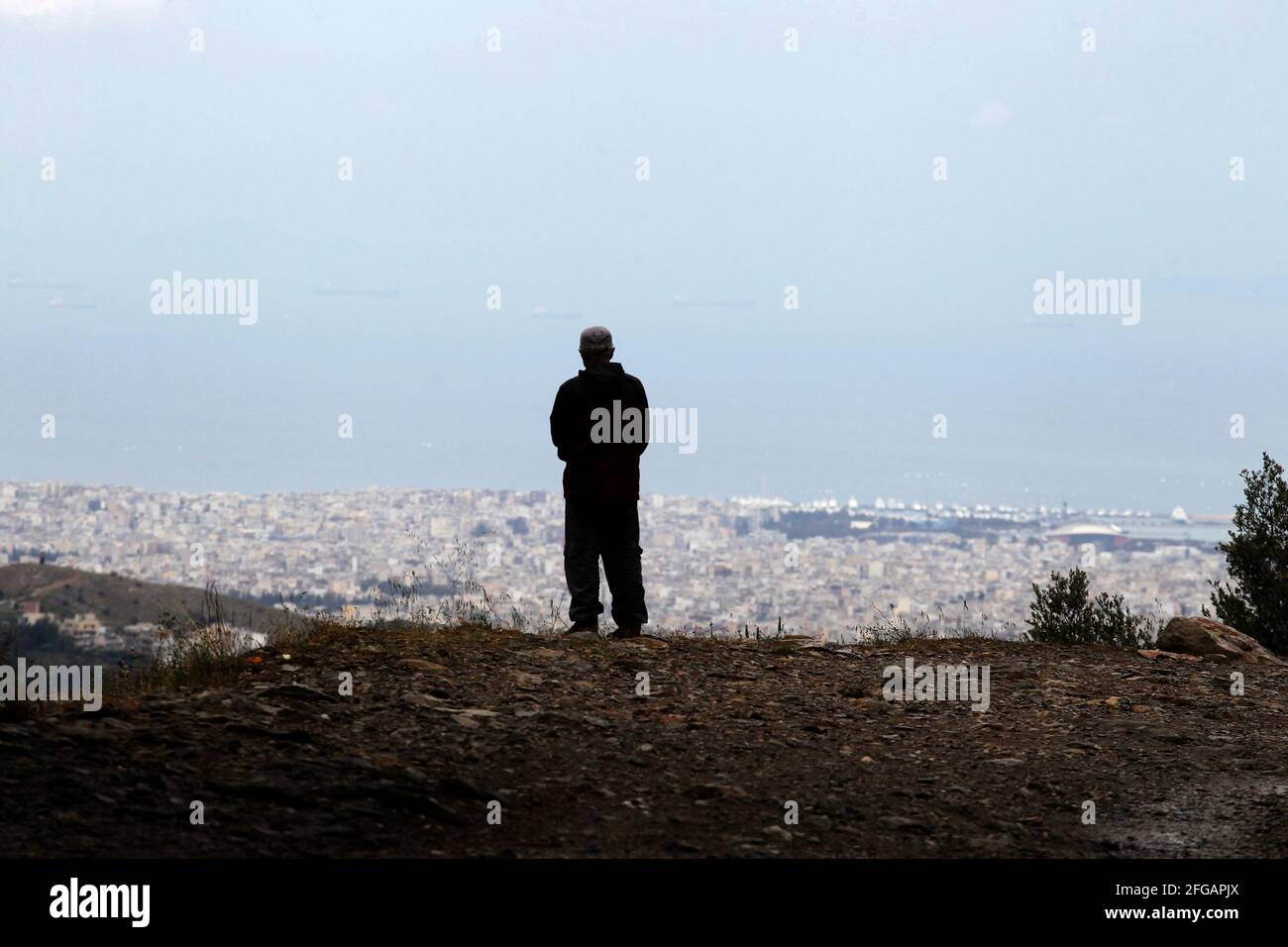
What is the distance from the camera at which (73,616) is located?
39750mm

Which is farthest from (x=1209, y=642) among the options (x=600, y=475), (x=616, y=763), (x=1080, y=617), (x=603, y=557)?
(x=616, y=763)

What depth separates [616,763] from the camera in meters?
7.41

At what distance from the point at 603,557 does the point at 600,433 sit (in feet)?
3.89

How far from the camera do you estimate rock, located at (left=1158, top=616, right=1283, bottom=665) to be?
13.5m

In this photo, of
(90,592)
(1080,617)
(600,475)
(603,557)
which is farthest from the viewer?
(90,592)

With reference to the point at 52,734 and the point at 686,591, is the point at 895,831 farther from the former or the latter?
the point at 686,591

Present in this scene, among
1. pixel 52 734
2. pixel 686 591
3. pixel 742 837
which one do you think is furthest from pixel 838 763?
pixel 686 591

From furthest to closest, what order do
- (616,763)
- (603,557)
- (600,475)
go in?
(603,557) → (600,475) → (616,763)

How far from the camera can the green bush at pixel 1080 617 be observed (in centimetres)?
1479

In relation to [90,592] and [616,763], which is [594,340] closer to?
[616,763]

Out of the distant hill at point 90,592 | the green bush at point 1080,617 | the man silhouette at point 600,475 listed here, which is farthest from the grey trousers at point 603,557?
the distant hill at point 90,592

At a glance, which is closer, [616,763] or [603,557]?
[616,763]

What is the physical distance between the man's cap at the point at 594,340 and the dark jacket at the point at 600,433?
162mm

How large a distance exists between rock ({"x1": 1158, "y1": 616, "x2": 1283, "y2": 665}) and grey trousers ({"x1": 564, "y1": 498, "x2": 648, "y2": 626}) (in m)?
5.83
